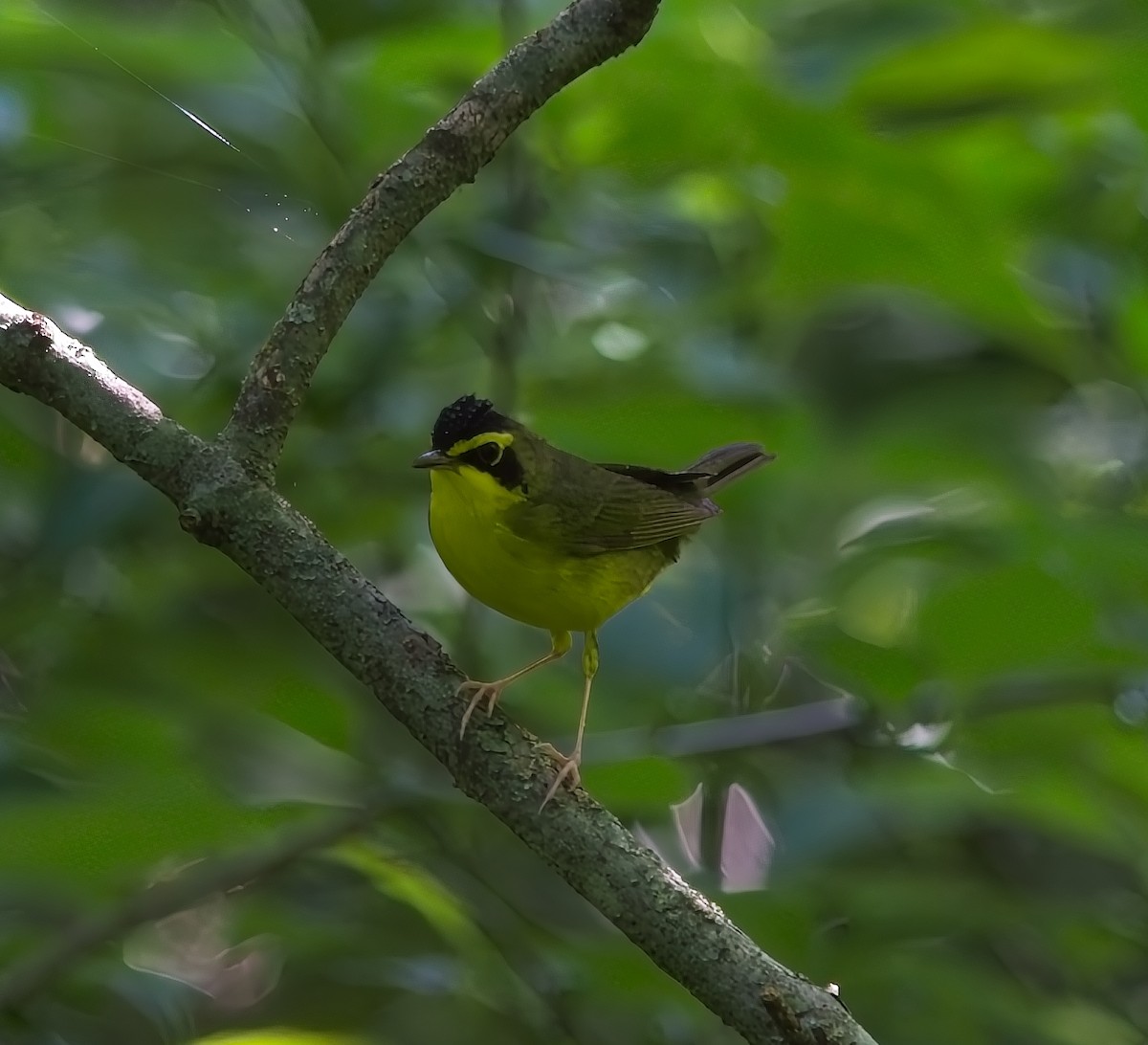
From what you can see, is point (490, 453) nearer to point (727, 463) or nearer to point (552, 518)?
point (552, 518)

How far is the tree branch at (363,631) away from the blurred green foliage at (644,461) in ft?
2.43

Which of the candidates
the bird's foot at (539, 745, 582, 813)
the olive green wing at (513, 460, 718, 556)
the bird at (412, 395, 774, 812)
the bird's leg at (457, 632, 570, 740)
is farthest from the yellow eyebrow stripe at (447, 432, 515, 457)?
the bird's foot at (539, 745, 582, 813)

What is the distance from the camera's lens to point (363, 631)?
1.54 metres

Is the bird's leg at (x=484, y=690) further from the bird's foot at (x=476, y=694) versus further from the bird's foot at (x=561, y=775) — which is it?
the bird's foot at (x=561, y=775)

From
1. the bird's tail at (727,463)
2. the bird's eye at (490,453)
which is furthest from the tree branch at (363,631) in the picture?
the bird's tail at (727,463)

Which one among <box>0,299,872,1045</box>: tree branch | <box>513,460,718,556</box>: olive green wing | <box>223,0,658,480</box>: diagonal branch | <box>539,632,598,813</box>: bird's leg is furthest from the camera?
<box>513,460,718,556</box>: olive green wing

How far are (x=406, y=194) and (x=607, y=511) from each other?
1187mm

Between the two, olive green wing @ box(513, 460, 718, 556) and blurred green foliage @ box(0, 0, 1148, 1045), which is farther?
olive green wing @ box(513, 460, 718, 556)

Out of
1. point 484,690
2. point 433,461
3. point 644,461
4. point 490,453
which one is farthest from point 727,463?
point 484,690

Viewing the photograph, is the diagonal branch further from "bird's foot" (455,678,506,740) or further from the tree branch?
"bird's foot" (455,678,506,740)

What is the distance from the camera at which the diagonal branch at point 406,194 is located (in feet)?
5.11

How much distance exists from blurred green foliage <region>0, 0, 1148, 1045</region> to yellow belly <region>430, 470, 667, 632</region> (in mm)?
125

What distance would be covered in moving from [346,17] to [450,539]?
1071 mm

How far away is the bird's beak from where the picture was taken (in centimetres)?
234
